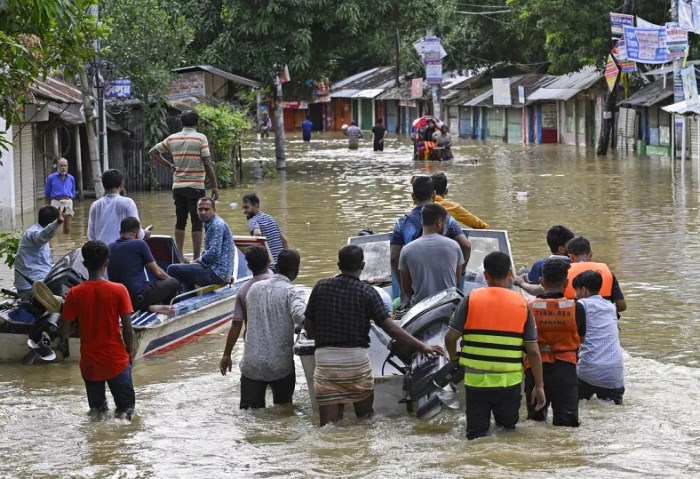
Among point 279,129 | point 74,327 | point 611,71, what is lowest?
point 74,327

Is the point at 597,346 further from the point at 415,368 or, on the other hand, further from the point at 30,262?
the point at 30,262

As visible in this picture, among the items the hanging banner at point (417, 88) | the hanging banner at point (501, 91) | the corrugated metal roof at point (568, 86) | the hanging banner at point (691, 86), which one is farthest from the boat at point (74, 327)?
the hanging banner at point (417, 88)

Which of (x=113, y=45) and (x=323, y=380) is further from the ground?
(x=113, y=45)

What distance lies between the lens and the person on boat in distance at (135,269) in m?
10.2

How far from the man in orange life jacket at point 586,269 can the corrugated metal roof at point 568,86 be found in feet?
118

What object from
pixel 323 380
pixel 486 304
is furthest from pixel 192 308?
pixel 486 304

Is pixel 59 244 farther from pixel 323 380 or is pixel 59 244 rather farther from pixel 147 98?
pixel 323 380

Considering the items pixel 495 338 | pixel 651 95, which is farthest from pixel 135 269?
pixel 651 95

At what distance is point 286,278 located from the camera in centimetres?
840

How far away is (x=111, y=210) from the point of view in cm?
1148

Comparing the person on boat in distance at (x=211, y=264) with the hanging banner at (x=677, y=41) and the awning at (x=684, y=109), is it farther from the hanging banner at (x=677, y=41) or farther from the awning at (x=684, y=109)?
the hanging banner at (x=677, y=41)

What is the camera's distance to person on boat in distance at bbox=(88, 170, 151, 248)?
1145 centimetres

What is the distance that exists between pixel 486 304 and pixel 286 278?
5.70 ft

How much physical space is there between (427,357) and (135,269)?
332 cm
